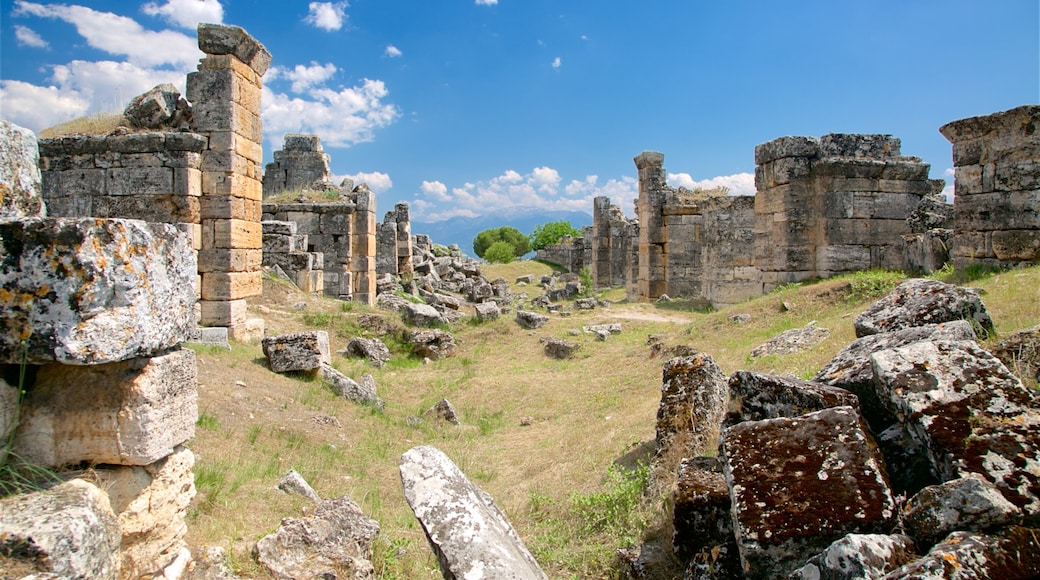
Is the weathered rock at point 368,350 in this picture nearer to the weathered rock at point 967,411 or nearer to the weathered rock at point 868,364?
the weathered rock at point 868,364

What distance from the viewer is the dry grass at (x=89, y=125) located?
10383mm

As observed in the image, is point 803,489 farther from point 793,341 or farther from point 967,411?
point 793,341

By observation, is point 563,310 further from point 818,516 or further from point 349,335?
point 818,516

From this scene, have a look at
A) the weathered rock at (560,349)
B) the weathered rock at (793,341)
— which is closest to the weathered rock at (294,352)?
the weathered rock at (560,349)

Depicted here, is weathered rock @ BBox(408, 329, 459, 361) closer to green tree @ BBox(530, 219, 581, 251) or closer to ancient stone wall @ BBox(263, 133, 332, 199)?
ancient stone wall @ BBox(263, 133, 332, 199)

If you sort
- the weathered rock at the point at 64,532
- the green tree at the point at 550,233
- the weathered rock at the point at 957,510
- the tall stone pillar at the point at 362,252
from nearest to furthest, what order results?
the weathered rock at the point at 64,532
the weathered rock at the point at 957,510
the tall stone pillar at the point at 362,252
the green tree at the point at 550,233

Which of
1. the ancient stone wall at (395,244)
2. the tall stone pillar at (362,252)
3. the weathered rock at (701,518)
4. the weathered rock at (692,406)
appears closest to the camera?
the weathered rock at (701,518)

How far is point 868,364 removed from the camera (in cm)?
372

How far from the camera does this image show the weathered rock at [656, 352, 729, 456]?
4.93 meters

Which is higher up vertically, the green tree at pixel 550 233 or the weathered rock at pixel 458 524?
the green tree at pixel 550 233

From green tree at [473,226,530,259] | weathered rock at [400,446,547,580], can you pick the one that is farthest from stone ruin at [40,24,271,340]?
green tree at [473,226,530,259]

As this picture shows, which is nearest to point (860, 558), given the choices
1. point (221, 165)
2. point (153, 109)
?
point (221, 165)

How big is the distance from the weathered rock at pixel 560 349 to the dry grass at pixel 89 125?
8.38 meters

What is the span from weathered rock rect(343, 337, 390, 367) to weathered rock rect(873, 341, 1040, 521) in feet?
30.3
